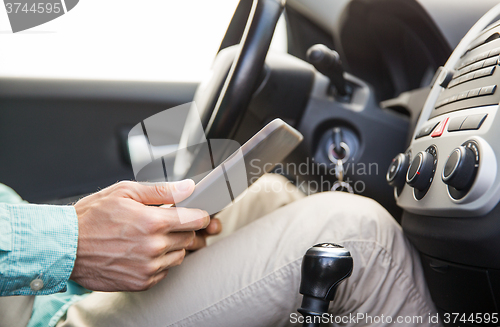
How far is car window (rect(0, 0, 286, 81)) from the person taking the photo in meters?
0.69

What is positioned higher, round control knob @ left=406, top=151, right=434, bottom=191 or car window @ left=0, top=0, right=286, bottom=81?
car window @ left=0, top=0, right=286, bottom=81

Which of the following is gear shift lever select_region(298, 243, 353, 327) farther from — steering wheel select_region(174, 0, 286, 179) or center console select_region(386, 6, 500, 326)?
steering wheel select_region(174, 0, 286, 179)

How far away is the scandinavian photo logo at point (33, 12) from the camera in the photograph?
0.72m

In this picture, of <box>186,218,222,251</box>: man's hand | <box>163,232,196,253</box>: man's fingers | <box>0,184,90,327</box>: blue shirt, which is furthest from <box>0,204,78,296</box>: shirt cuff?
<box>186,218,222,251</box>: man's hand

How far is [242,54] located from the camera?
0.51 metres

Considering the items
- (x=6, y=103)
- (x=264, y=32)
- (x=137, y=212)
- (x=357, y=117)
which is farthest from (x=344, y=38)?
(x=6, y=103)

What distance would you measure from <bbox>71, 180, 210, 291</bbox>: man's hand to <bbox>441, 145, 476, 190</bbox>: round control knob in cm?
26

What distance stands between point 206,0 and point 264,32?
27 cm

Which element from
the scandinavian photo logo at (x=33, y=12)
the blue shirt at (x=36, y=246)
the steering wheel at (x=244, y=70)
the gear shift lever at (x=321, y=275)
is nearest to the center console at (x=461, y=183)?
the gear shift lever at (x=321, y=275)

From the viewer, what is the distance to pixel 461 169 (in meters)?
0.34

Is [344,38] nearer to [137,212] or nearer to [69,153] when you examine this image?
[137,212]

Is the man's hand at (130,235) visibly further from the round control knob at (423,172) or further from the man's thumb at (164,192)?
the round control knob at (423,172)

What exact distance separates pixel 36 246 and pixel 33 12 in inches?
21.4

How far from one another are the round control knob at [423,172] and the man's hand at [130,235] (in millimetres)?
250
